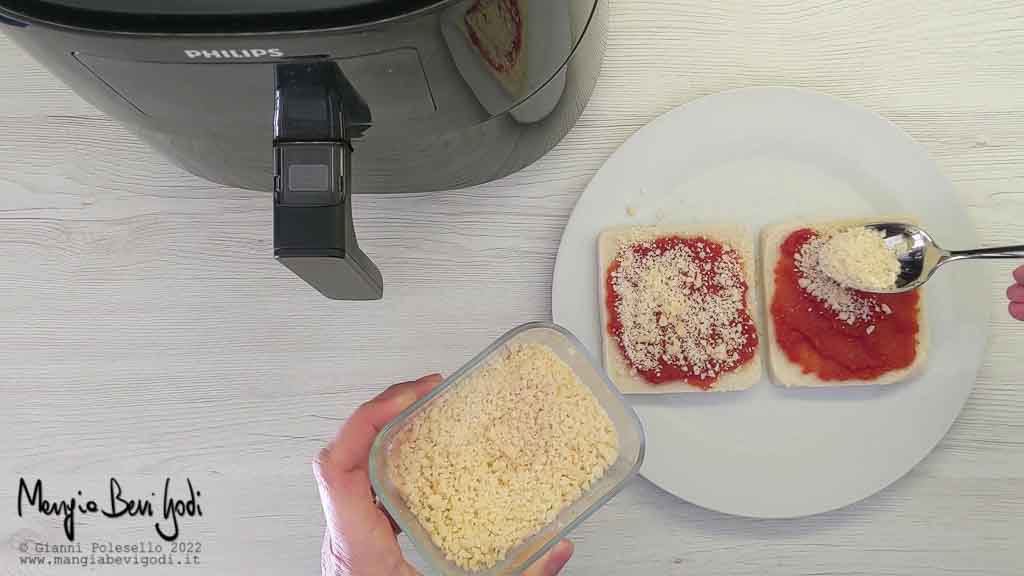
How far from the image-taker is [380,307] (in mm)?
907

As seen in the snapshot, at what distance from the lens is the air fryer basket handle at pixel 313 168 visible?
513 mm

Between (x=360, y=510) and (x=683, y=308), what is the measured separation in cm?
41

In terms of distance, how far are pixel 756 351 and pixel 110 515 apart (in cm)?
81

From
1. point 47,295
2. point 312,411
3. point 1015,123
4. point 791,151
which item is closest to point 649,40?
point 791,151

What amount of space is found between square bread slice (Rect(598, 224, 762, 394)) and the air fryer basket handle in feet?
1.24

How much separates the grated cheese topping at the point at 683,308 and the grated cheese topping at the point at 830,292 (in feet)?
0.24

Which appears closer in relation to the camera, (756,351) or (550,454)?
(550,454)

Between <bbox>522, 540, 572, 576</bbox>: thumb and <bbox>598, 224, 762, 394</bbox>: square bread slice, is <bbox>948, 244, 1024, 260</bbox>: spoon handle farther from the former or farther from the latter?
<bbox>522, 540, 572, 576</bbox>: thumb

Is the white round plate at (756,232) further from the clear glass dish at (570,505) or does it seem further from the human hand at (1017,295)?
the clear glass dish at (570,505)

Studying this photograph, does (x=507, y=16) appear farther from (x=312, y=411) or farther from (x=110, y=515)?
(x=110, y=515)

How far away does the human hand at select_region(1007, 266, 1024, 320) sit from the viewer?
828 mm

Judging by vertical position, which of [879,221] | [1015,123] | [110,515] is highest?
[1015,123]

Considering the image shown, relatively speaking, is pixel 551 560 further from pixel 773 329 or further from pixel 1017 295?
pixel 1017 295

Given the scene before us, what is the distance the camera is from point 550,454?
671mm
